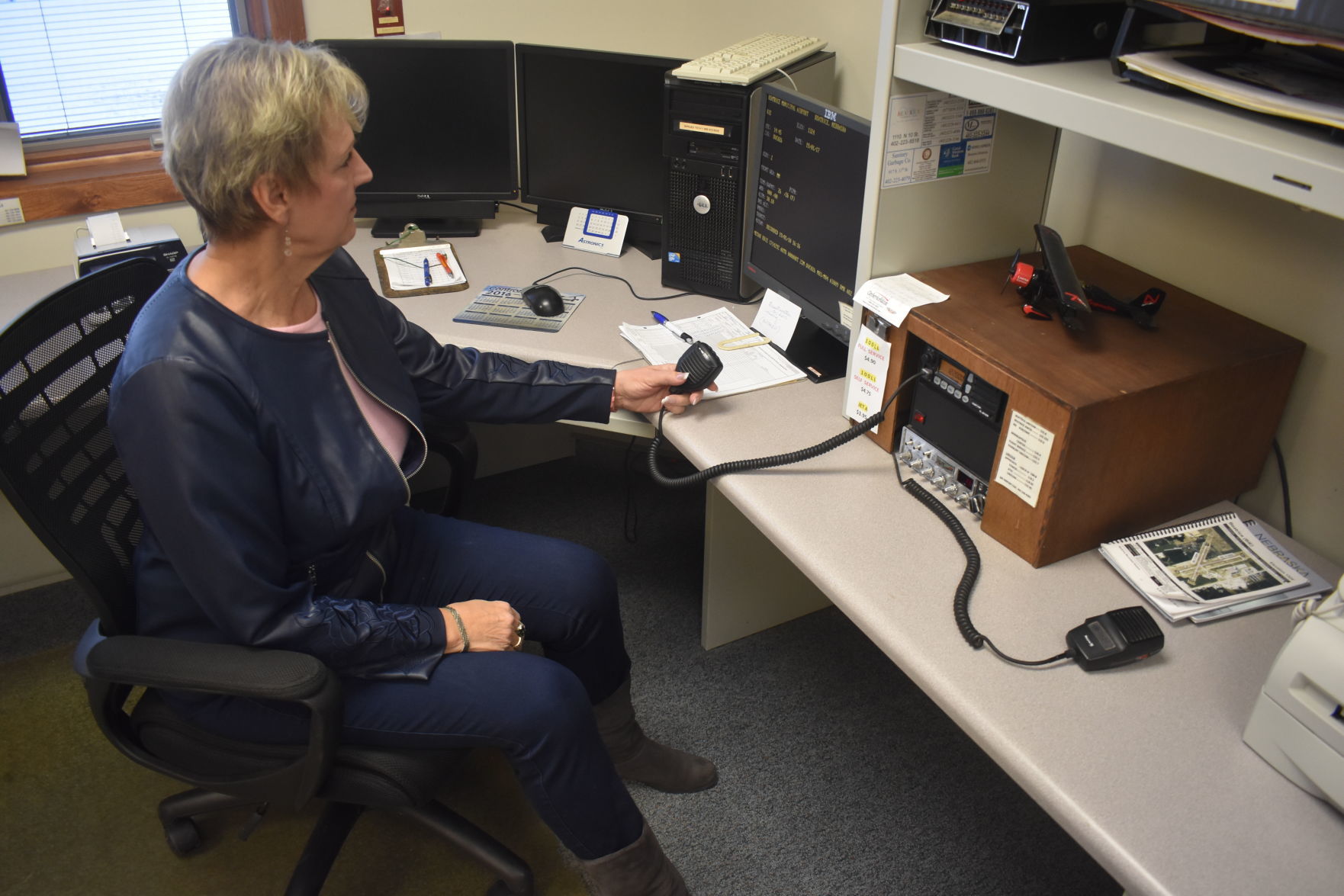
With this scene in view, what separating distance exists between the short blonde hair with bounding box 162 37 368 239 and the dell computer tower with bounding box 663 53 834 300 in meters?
0.85

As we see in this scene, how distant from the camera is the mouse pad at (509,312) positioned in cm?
192

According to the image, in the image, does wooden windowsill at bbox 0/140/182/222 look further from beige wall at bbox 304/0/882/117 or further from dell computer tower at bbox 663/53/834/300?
dell computer tower at bbox 663/53/834/300

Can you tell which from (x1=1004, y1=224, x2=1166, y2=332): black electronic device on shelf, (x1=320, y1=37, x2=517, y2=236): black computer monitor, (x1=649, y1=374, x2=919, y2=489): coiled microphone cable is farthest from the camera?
(x1=320, y1=37, x2=517, y2=236): black computer monitor

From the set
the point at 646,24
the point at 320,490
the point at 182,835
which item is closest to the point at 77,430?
the point at 320,490

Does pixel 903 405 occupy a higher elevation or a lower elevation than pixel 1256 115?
lower

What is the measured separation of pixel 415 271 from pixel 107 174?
75cm

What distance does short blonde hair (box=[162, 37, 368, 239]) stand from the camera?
116cm

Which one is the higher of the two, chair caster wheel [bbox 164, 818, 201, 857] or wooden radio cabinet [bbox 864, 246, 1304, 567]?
wooden radio cabinet [bbox 864, 246, 1304, 567]

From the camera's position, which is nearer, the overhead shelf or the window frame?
the overhead shelf

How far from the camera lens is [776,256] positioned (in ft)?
6.20

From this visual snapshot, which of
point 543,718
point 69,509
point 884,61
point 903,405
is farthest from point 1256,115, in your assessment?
point 69,509

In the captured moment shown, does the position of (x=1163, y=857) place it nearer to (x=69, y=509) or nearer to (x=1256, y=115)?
(x=1256, y=115)

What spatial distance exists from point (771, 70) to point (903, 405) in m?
0.80

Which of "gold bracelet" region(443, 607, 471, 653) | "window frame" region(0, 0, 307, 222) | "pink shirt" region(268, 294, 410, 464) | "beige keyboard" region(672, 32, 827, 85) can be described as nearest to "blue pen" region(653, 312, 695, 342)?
"beige keyboard" region(672, 32, 827, 85)
